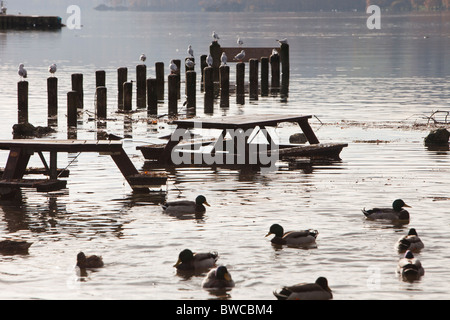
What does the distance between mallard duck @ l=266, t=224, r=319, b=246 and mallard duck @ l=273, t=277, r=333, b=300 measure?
272 centimetres

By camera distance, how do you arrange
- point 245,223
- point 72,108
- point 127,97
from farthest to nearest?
point 127,97, point 72,108, point 245,223

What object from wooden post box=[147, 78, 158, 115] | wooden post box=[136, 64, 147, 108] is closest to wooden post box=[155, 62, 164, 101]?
wooden post box=[136, 64, 147, 108]

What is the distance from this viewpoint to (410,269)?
42.8 ft

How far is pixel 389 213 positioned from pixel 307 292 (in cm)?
514

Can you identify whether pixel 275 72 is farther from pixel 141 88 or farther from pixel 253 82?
pixel 141 88

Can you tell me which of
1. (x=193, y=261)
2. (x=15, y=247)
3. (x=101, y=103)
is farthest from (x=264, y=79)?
(x=193, y=261)

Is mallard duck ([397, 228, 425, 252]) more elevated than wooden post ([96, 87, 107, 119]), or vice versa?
wooden post ([96, 87, 107, 119])

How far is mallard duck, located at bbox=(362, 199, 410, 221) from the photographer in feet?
54.6

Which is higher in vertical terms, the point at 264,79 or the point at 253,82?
the point at 264,79

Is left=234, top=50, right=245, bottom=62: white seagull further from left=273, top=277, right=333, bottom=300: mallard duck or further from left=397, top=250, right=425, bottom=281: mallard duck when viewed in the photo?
left=273, top=277, right=333, bottom=300: mallard duck

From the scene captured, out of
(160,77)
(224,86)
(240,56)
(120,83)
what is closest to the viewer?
(120,83)

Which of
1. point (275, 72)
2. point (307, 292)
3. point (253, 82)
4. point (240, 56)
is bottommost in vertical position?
point (307, 292)
